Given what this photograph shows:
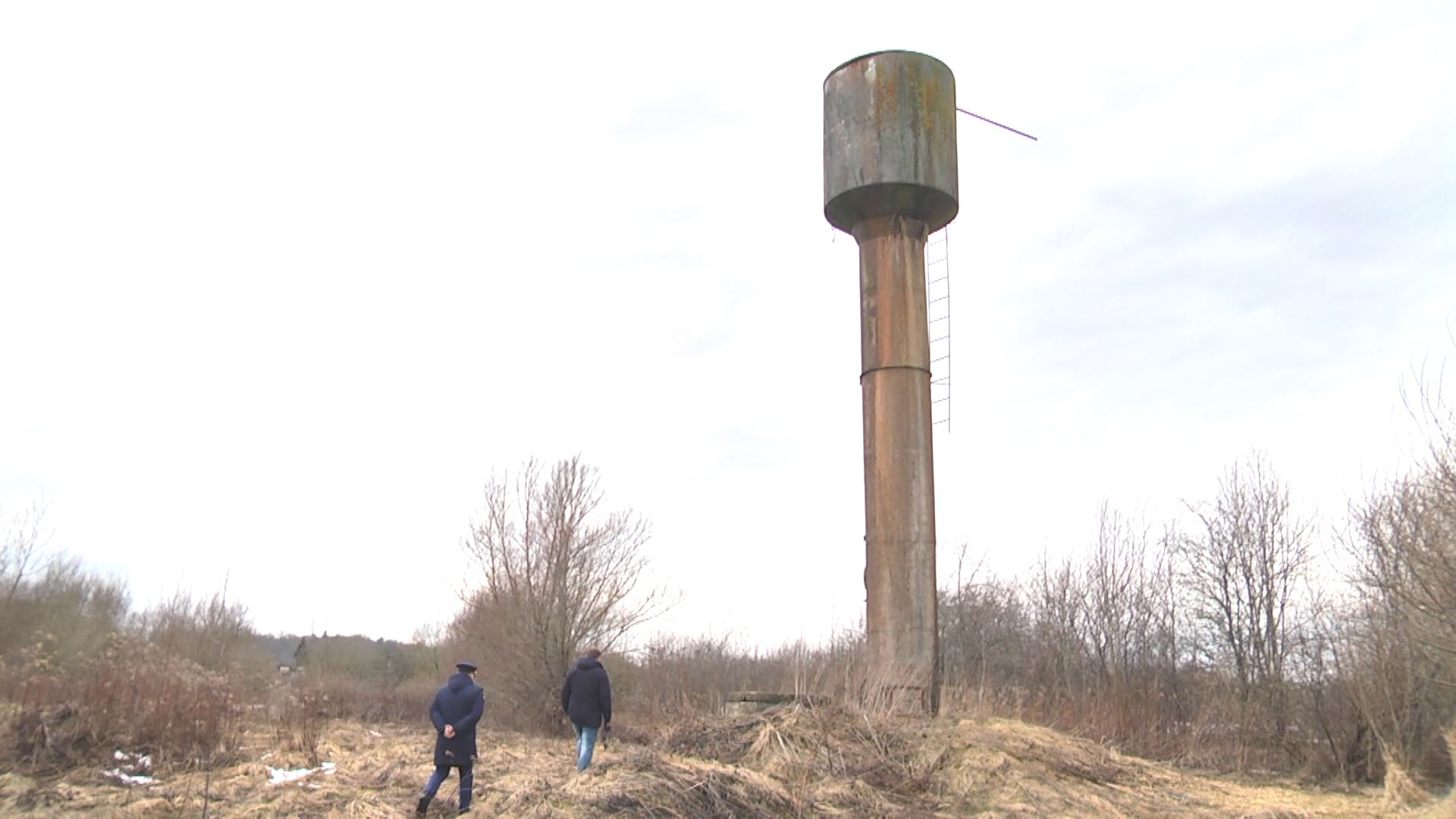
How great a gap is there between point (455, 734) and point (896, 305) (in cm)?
865

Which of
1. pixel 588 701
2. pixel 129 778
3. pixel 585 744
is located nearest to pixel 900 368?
pixel 588 701

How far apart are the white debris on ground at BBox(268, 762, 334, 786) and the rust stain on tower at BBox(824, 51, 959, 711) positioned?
25.3ft

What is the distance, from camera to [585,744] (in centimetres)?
1203

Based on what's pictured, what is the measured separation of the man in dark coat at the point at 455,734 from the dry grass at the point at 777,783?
327 millimetres

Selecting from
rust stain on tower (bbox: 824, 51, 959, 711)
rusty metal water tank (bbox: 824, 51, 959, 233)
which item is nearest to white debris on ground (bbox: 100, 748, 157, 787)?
rust stain on tower (bbox: 824, 51, 959, 711)

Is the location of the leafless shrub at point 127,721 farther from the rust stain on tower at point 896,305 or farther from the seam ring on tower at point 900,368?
the seam ring on tower at point 900,368

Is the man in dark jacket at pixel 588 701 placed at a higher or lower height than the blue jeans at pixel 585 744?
higher

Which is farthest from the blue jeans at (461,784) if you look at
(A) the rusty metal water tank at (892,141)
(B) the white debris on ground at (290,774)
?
(A) the rusty metal water tank at (892,141)

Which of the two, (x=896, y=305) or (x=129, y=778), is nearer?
(x=129, y=778)

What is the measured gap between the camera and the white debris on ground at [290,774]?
13.2m

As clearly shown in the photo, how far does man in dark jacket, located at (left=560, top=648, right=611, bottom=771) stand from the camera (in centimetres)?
1208

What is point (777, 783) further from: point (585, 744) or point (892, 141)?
point (892, 141)

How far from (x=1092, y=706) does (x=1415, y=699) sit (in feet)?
16.9

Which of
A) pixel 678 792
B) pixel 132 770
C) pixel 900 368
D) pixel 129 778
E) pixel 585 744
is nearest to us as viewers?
pixel 678 792
